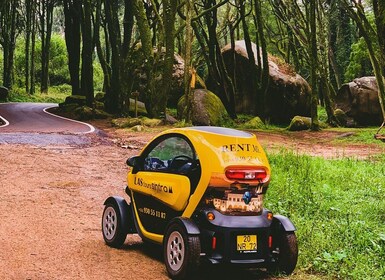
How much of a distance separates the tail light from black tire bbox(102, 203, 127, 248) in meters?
1.97

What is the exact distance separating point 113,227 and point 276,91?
24.8m

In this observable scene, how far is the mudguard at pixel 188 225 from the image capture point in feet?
18.1

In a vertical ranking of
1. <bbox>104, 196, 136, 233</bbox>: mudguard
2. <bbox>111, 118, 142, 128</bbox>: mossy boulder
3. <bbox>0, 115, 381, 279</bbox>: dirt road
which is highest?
<bbox>111, 118, 142, 128</bbox>: mossy boulder

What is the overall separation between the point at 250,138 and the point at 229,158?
511 mm

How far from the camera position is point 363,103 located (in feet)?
95.0

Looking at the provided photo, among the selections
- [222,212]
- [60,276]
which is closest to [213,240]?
[222,212]

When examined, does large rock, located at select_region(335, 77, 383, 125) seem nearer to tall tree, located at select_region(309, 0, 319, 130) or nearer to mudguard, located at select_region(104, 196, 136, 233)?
tall tree, located at select_region(309, 0, 319, 130)

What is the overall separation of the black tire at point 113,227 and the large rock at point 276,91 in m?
23.5

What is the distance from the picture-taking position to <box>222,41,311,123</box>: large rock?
1216 inches

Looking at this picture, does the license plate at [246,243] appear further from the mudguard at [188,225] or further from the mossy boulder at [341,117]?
the mossy boulder at [341,117]

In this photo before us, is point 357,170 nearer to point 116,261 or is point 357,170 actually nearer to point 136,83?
point 116,261

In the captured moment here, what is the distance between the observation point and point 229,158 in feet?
18.9

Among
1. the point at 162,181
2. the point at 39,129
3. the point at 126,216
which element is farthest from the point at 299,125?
the point at 162,181

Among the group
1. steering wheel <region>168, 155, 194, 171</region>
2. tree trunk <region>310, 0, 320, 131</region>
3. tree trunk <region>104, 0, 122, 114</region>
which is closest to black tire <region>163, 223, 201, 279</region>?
steering wheel <region>168, 155, 194, 171</region>
